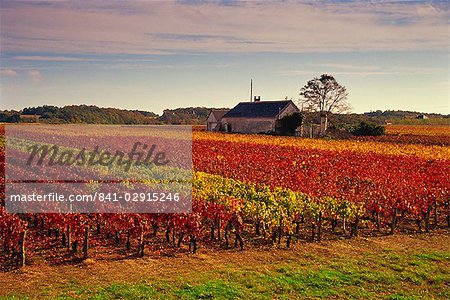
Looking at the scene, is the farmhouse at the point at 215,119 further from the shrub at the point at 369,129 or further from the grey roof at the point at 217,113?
the shrub at the point at 369,129

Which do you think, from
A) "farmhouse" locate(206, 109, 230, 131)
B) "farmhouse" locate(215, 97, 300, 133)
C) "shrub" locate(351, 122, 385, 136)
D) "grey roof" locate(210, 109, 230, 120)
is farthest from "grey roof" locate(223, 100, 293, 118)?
"shrub" locate(351, 122, 385, 136)

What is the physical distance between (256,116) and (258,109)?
171 centimetres

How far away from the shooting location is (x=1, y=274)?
967cm

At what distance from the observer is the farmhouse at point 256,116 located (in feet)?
194

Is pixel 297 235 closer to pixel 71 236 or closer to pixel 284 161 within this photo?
pixel 71 236

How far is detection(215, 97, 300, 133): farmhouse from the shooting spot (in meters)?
59.2

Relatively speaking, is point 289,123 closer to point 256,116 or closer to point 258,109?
point 256,116

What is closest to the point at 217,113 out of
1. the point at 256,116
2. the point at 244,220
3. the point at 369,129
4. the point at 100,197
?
the point at 256,116

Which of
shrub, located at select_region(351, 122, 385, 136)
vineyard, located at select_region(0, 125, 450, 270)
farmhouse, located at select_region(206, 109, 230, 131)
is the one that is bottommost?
vineyard, located at select_region(0, 125, 450, 270)

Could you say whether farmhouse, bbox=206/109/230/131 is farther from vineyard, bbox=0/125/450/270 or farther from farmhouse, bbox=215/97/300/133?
vineyard, bbox=0/125/450/270

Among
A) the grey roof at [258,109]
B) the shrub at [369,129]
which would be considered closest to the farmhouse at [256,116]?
the grey roof at [258,109]

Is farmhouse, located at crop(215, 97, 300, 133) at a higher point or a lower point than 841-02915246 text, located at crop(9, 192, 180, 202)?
higher

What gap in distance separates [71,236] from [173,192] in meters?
3.97

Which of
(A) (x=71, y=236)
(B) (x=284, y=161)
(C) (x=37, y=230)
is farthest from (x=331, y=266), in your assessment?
(B) (x=284, y=161)
